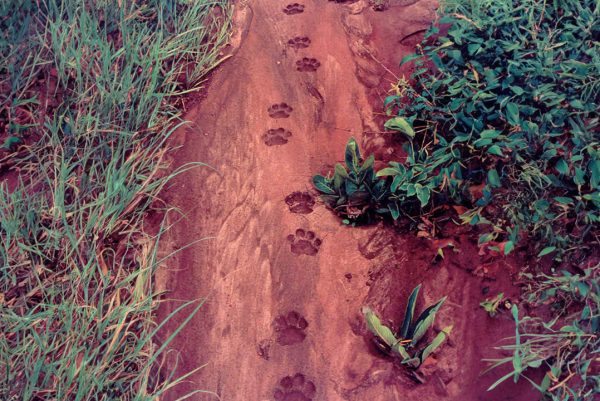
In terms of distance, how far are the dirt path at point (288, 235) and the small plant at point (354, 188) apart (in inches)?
2.2

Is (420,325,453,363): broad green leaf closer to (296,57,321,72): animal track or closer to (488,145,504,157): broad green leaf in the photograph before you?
(488,145,504,157): broad green leaf

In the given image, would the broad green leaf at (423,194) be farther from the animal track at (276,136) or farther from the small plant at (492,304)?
the animal track at (276,136)

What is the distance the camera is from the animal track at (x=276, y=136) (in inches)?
86.7

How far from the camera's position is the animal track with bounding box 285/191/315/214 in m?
2.05

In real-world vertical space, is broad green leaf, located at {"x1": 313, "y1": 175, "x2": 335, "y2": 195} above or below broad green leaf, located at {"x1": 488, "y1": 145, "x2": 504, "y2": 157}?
below

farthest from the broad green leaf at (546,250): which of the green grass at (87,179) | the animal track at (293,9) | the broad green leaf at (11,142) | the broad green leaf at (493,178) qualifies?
the broad green leaf at (11,142)

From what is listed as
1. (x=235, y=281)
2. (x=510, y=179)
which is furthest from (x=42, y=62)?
(x=510, y=179)

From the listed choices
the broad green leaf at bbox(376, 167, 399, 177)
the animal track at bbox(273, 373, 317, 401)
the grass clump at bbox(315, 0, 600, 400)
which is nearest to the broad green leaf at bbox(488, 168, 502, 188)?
the grass clump at bbox(315, 0, 600, 400)

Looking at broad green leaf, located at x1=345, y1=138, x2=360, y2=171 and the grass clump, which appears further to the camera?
broad green leaf, located at x1=345, y1=138, x2=360, y2=171

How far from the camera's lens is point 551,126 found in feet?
5.86

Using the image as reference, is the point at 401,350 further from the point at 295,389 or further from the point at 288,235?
the point at 288,235

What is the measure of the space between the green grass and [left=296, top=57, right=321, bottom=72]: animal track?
0.37 m

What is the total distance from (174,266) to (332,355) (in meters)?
0.63

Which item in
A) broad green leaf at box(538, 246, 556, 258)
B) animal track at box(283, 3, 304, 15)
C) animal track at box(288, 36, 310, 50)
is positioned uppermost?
animal track at box(283, 3, 304, 15)
